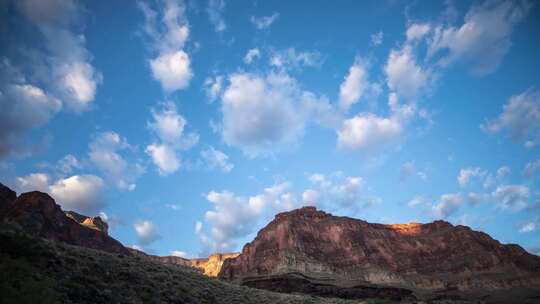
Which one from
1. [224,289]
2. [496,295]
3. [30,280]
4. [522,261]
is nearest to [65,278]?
[30,280]

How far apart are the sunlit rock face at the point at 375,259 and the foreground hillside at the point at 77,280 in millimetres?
79483

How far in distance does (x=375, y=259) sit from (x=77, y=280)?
469 feet

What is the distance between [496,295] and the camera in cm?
10138

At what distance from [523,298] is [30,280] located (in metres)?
117

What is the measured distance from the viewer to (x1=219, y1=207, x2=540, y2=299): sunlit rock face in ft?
369

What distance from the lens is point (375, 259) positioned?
463ft

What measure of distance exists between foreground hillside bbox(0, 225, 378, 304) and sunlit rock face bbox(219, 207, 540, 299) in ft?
261

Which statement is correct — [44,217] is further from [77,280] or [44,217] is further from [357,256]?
[357,256]

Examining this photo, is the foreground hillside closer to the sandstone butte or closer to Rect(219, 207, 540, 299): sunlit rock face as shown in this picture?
the sandstone butte

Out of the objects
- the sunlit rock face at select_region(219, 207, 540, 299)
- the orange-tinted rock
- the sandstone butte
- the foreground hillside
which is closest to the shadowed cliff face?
the orange-tinted rock

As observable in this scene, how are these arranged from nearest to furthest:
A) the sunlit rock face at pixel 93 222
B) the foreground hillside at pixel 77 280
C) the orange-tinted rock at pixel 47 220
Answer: the foreground hillside at pixel 77 280 → the orange-tinted rock at pixel 47 220 → the sunlit rock face at pixel 93 222

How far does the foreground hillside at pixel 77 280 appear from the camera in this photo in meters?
11.3

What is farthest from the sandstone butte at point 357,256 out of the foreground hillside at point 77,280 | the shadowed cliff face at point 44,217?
the foreground hillside at point 77,280

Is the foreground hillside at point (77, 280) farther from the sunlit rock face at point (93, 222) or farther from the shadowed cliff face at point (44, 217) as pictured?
the sunlit rock face at point (93, 222)
